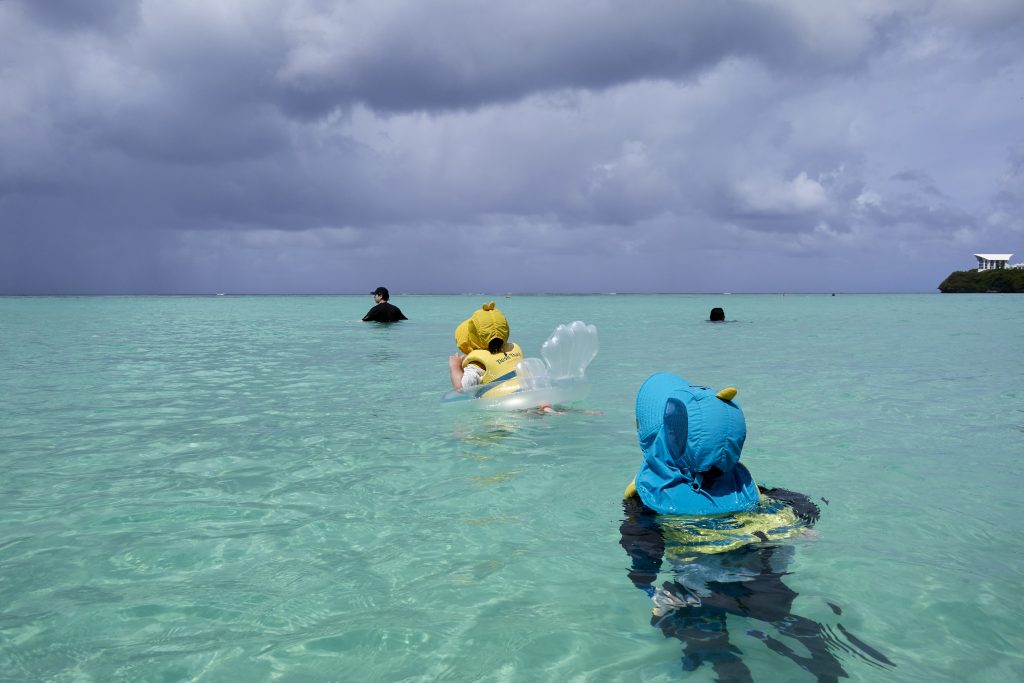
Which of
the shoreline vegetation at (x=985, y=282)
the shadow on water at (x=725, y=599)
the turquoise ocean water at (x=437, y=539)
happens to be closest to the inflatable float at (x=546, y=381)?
the turquoise ocean water at (x=437, y=539)

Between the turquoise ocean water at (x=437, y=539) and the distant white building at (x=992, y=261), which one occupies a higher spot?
the distant white building at (x=992, y=261)

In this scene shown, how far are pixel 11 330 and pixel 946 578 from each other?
33.4m

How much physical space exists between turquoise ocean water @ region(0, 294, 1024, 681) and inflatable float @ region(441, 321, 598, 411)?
0.94 ft

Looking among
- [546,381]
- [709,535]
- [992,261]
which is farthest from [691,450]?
[992,261]

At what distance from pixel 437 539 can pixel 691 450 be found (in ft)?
7.03

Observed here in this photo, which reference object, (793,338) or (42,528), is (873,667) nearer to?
(42,528)

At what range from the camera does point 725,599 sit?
354cm

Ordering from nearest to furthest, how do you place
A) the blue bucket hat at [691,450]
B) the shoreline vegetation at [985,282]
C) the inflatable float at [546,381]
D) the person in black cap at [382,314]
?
the blue bucket hat at [691,450] < the inflatable float at [546,381] < the person in black cap at [382,314] < the shoreline vegetation at [985,282]

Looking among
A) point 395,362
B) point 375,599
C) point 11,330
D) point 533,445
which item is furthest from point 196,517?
point 11,330

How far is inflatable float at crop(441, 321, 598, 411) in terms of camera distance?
948 centimetres

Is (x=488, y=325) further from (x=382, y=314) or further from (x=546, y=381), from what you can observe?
(x=382, y=314)

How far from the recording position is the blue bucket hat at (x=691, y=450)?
11.7 feet

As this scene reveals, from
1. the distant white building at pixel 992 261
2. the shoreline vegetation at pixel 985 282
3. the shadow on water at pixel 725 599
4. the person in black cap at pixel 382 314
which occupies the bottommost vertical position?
the shadow on water at pixel 725 599

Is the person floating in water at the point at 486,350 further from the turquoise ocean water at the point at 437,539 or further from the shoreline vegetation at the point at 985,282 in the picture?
the shoreline vegetation at the point at 985,282
